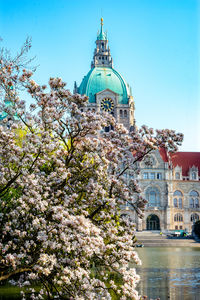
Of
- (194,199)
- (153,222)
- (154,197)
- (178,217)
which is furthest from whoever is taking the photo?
(194,199)

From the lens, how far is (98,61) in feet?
363

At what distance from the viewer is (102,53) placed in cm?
11219

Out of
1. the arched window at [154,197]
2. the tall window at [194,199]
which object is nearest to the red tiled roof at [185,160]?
the tall window at [194,199]

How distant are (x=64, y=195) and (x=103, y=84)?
302 feet

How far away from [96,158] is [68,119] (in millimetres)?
1535

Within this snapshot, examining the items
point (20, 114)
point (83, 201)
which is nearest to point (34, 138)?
point (20, 114)

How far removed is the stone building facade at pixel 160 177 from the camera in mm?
88875

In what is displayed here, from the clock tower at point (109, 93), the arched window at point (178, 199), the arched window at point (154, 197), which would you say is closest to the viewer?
the arched window at point (154, 197)

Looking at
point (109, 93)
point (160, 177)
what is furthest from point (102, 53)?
point (160, 177)

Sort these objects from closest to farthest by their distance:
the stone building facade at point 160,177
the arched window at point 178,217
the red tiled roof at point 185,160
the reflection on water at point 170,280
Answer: the reflection on water at point 170,280
the stone building facade at point 160,177
the arched window at point 178,217
the red tiled roof at point 185,160

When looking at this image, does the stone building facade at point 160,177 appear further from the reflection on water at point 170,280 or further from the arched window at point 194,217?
the reflection on water at point 170,280

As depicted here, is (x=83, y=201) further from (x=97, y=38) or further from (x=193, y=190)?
(x=97, y=38)

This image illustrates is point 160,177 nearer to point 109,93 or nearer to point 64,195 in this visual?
point 109,93

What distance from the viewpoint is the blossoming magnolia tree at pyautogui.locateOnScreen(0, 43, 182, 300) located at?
423 inches
